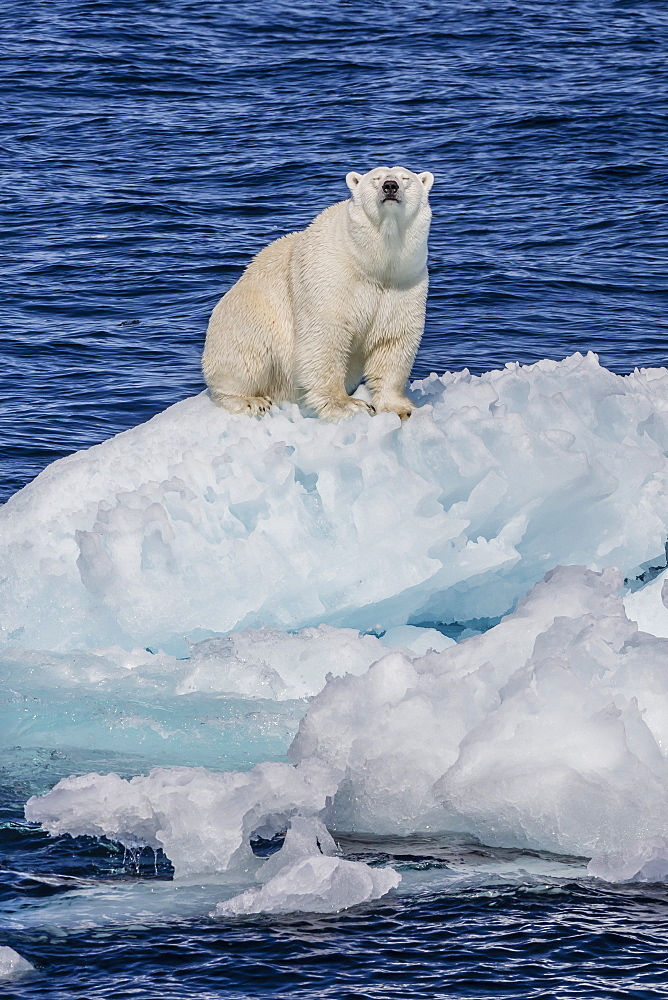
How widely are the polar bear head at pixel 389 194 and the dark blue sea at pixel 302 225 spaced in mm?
3198

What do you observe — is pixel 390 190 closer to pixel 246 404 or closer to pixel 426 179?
pixel 426 179

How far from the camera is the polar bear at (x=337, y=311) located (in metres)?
7.24

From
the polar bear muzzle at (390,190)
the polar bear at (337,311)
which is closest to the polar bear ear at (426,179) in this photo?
the polar bear at (337,311)

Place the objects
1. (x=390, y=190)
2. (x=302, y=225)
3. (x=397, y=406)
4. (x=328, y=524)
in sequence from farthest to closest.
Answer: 1. (x=302, y=225)
2. (x=397, y=406)
3. (x=328, y=524)
4. (x=390, y=190)

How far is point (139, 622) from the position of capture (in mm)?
6844

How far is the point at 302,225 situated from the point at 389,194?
7468mm

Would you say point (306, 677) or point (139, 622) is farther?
point (139, 622)

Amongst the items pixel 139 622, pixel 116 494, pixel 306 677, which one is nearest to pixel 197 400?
pixel 116 494

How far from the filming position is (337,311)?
732 centimetres

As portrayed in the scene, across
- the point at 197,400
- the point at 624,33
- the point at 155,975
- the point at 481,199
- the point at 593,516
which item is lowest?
the point at 155,975

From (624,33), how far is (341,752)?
17823 mm

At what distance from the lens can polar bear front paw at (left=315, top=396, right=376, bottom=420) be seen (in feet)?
24.3

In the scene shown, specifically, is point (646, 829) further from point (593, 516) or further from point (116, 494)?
point (116, 494)

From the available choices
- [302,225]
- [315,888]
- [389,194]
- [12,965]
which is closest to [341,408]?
[389,194]
